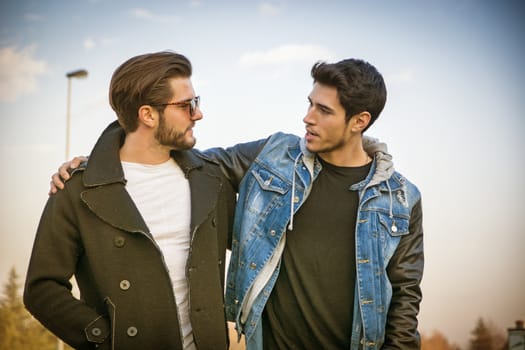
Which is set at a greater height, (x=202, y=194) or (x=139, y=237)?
(x=202, y=194)

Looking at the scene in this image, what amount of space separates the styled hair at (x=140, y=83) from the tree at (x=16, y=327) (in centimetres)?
1226

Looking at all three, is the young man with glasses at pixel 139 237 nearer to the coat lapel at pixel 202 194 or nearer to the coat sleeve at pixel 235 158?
the coat lapel at pixel 202 194

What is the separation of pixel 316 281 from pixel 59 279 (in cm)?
153

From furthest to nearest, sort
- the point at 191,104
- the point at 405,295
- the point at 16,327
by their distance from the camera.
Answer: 1. the point at 16,327
2. the point at 405,295
3. the point at 191,104

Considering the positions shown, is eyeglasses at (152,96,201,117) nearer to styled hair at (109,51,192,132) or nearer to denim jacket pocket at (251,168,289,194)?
styled hair at (109,51,192,132)

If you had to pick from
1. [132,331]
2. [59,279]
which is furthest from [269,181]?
[59,279]

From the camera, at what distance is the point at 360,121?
4.45 meters

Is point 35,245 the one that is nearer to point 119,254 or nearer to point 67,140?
point 119,254

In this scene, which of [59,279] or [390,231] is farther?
[390,231]

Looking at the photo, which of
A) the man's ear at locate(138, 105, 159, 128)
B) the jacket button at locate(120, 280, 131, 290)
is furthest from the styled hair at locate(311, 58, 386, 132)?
the jacket button at locate(120, 280, 131, 290)

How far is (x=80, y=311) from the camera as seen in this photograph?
3.58m

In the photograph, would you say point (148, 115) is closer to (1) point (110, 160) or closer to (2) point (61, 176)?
(1) point (110, 160)

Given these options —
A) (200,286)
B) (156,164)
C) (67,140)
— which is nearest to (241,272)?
(200,286)

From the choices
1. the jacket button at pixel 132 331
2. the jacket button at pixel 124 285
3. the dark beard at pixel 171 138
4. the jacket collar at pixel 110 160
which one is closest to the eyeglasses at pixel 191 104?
the dark beard at pixel 171 138
